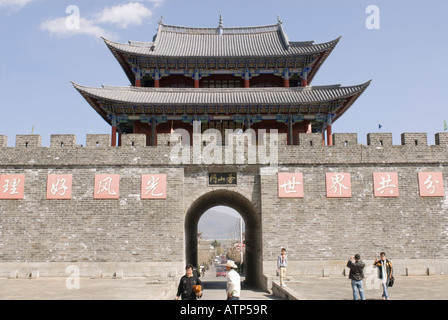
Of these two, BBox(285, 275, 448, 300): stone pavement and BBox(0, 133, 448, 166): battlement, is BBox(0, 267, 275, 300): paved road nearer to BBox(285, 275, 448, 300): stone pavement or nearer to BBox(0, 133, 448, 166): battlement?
BBox(285, 275, 448, 300): stone pavement

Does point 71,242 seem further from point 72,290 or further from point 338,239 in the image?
point 338,239

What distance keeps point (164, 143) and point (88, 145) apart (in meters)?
2.67

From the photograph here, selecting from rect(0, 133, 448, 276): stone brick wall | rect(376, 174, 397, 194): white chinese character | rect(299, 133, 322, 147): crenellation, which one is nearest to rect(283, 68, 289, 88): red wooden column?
rect(299, 133, 322, 147): crenellation

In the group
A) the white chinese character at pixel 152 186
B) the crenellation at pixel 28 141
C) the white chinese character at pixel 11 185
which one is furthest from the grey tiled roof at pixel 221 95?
the white chinese character at pixel 11 185

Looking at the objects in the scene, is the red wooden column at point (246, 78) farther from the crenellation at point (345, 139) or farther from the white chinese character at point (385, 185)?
the white chinese character at point (385, 185)

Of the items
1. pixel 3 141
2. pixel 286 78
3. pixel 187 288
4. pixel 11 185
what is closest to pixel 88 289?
pixel 187 288

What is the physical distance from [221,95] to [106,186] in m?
6.41

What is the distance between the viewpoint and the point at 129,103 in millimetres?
15273

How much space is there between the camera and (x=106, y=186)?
12.9 meters

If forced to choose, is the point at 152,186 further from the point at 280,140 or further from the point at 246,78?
the point at 246,78

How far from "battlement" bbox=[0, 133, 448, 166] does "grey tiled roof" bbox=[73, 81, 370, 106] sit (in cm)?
272

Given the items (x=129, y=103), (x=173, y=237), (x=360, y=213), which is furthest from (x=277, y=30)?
(x=173, y=237)

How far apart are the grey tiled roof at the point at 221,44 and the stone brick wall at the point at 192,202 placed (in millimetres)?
5746

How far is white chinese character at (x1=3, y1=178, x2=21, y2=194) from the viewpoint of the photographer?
12880mm
